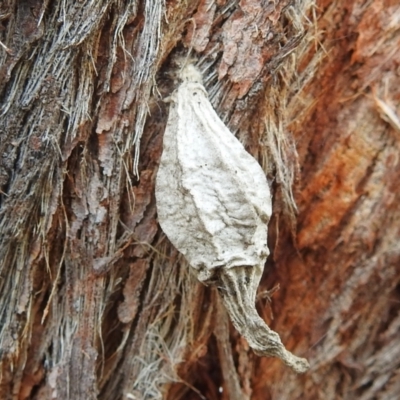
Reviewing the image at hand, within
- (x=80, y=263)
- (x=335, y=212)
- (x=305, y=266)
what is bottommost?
(x=80, y=263)

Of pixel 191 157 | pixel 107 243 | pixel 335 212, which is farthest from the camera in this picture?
pixel 335 212

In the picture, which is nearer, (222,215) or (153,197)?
(222,215)

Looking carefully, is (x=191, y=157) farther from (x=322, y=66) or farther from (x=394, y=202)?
(x=394, y=202)

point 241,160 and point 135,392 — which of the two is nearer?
point 241,160

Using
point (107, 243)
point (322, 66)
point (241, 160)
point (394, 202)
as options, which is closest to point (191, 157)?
point (241, 160)
